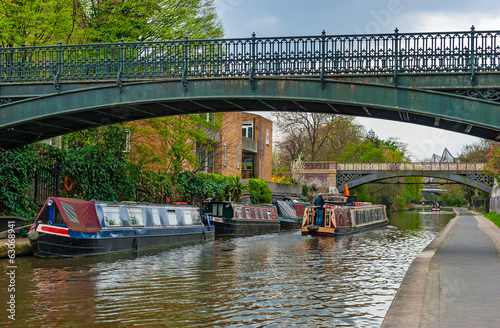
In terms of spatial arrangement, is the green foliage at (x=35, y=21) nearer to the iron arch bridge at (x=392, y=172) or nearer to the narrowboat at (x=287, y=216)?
the narrowboat at (x=287, y=216)

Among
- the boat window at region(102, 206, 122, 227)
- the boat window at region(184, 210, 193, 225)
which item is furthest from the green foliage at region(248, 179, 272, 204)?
the boat window at region(102, 206, 122, 227)

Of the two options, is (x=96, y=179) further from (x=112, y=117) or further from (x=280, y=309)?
(x=280, y=309)

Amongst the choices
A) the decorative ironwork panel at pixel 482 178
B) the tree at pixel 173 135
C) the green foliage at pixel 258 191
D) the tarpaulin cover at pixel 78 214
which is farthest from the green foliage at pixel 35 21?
the decorative ironwork panel at pixel 482 178

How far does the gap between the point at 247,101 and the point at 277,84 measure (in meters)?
1.30

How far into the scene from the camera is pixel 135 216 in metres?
20.0

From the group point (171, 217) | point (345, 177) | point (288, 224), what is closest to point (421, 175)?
point (345, 177)

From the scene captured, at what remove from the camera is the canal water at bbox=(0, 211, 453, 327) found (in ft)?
29.8

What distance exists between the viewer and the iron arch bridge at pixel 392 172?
5809 centimetres

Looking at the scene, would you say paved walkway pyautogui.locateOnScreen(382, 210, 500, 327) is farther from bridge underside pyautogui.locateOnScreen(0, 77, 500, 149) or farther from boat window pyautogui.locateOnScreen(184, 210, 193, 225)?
boat window pyautogui.locateOnScreen(184, 210, 193, 225)

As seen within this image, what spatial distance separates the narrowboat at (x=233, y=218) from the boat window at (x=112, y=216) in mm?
7468

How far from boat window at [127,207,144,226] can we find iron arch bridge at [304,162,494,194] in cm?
4041

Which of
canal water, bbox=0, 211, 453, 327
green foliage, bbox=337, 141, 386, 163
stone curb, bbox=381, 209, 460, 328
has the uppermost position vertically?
green foliage, bbox=337, 141, 386, 163

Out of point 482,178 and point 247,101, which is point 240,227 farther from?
point 482,178

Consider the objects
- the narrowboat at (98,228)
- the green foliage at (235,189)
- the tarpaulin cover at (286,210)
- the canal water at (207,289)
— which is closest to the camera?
the canal water at (207,289)
